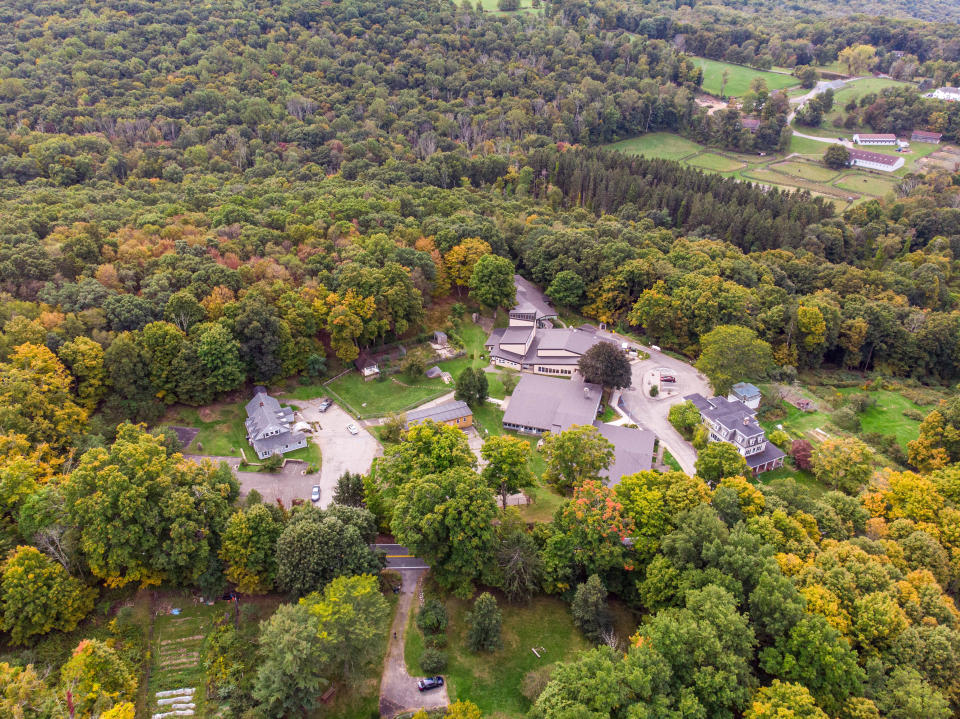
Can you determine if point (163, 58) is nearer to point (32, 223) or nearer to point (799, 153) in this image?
point (32, 223)

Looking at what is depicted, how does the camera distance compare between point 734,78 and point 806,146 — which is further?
point 734,78

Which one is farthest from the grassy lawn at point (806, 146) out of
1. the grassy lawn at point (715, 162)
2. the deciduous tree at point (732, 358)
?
the deciduous tree at point (732, 358)

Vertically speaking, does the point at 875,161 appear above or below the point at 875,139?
below

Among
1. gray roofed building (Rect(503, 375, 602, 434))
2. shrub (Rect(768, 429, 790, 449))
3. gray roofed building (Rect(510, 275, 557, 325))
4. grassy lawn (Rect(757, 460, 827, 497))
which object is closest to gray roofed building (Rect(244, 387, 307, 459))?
gray roofed building (Rect(503, 375, 602, 434))

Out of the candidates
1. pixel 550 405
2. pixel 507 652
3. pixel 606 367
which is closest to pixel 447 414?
pixel 550 405

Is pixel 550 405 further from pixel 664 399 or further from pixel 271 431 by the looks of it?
pixel 271 431

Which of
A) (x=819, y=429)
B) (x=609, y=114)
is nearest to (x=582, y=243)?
(x=819, y=429)

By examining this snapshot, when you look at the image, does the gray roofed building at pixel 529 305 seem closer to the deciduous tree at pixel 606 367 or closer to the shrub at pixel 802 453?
the deciduous tree at pixel 606 367
